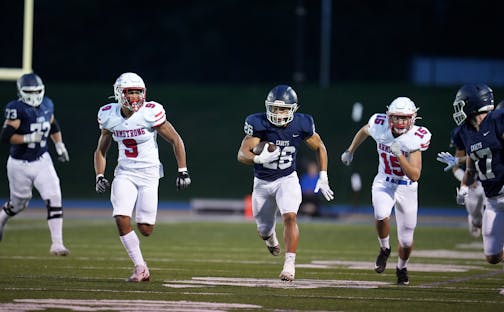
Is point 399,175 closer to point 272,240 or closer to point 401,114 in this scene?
point 401,114

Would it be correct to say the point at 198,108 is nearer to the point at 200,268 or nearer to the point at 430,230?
the point at 430,230

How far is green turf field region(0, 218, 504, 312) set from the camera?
814 centimetres

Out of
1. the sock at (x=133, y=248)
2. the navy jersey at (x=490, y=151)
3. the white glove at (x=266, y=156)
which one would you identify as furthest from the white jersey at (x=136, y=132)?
the navy jersey at (x=490, y=151)

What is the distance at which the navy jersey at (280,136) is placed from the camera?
32.0 feet

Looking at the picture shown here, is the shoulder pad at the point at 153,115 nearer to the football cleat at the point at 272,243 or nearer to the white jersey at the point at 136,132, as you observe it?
the white jersey at the point at 136,132

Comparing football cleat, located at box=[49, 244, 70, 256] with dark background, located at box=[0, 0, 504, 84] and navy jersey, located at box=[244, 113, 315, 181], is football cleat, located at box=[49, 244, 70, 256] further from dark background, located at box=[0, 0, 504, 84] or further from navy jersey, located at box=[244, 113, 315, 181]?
dark background, located at box=[0, 0, 504, 84]

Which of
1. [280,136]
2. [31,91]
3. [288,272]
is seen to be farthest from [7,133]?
[288,272]

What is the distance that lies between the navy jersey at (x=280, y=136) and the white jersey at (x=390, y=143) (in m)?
0.57

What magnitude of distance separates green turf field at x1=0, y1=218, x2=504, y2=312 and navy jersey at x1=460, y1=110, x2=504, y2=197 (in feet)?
2.84

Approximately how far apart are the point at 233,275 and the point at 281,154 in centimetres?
119

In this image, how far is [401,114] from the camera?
9602mm

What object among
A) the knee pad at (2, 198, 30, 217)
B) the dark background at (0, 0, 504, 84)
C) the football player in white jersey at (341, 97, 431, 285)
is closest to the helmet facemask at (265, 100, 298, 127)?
the football player in white jersey at (341, 97, 431, 285)

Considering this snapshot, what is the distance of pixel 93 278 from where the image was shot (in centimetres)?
965

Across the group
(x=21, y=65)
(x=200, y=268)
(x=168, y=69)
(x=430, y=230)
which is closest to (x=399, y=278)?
(x=200, y=268)
